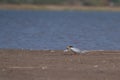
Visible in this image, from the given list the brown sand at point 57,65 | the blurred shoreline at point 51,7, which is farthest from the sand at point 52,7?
the brown sand at point 57,65

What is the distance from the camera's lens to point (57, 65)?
724 inches

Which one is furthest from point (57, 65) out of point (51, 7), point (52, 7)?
point (52, 7)

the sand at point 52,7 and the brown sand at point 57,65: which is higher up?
the brown sand at point 57,65

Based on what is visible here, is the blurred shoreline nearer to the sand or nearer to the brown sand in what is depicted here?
the sand

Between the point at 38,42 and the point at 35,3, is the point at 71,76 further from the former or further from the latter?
the point at 35,3

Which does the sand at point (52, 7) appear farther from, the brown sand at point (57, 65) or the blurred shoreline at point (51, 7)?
the brown sand at point (57, 65)

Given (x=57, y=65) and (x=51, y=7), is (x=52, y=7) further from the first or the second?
(x=57, y=65)

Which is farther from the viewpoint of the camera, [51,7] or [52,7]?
[52,7]

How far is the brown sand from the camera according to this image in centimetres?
1653

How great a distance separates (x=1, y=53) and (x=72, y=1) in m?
71.1

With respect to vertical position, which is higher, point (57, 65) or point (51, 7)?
point (57, 65)

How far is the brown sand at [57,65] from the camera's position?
16.5 meters

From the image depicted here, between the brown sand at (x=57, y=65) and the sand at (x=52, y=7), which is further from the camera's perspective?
the sand at (x=52, y=7)

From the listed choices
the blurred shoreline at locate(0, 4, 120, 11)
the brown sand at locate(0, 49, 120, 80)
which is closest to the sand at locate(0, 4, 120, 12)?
the blurred shoreline at locate(0, 4, 120, 11)
